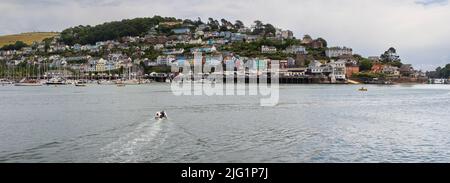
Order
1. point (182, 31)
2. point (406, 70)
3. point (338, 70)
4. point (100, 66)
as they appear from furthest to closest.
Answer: point (182, 31) → point (100, 66) → point (406, 70) → point (338, 70)

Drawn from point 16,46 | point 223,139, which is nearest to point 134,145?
point 223,139

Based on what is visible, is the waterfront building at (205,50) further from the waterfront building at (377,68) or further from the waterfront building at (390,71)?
the waterfront building at (390,71)

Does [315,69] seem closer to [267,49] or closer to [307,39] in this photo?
[267,49]

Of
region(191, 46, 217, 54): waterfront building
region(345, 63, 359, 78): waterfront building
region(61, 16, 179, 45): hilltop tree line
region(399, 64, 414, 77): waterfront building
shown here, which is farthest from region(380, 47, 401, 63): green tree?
region(61, 16, 179, 45): hilltop tree line

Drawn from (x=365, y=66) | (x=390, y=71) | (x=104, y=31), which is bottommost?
(x=390, y=71)

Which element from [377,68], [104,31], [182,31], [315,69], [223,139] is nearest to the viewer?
[223,139]

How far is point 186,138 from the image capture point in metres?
11.3

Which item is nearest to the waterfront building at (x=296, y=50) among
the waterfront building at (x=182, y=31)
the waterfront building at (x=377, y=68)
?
the waterfront building at (x=377, y=68)

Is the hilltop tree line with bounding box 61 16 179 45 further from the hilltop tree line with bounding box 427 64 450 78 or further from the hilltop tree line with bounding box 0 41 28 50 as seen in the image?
the hilltop tree line with bounding box 427 64 450 78

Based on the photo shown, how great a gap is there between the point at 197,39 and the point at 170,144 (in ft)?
334

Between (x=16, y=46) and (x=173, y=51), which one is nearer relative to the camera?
(x=16, y=46)

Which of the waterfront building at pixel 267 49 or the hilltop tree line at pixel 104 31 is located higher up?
the hilltop tree line at pixel 104 31
